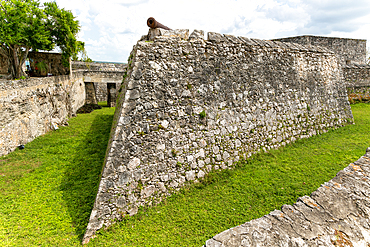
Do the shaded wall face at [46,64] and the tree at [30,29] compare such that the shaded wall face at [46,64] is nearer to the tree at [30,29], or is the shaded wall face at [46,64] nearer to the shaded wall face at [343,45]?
the tree at [30,29]

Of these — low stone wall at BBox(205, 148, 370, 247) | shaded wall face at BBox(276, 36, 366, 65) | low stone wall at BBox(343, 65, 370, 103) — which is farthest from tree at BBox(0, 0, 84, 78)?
low stone wall at BBox(343, 65, 370, 103)

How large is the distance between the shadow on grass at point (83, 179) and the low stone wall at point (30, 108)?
2.10m

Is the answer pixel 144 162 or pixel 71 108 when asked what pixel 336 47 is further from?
pixel 71 108

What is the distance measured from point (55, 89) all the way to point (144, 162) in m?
9.09

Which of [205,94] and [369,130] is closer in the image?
[205,94]

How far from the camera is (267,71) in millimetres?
7754

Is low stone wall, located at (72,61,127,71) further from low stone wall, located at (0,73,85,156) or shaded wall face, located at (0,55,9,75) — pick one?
shaded wall face, located at (0,55,9,75)

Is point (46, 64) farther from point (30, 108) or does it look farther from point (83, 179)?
point (83, 179)

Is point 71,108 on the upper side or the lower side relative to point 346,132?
upper

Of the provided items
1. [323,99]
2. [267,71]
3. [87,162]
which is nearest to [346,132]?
[323,99]

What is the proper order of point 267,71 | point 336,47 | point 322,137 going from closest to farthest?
point 267,71 → point 322,137 → point 336,47

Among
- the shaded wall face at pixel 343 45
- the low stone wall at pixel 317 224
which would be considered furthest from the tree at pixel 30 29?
the shaded wall face at pixel 343 45

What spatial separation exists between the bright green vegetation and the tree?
4616 mm

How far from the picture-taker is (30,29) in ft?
30.2
